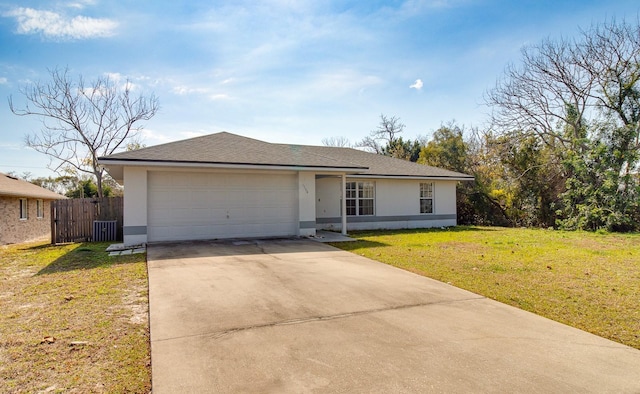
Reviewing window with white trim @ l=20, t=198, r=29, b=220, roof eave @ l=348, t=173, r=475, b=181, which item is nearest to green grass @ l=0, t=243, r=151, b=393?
roof eave @ l=348, t=173, r=475, b=181

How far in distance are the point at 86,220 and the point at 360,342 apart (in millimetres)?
13511

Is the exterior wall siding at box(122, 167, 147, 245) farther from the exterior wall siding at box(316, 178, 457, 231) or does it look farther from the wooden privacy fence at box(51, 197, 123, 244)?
the exterior wall siding at box(316, 178, 457, 231)

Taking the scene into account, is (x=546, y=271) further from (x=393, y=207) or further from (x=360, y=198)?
(x=393, y=207)

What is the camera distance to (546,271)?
776 cm

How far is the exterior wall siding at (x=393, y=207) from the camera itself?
16297 millimetres

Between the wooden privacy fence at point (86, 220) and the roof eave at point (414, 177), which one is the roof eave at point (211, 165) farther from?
the wooden privacy fence at point (86, 220)

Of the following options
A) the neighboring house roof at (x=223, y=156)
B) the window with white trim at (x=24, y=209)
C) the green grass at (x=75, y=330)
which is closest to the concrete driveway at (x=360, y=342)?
the green grass at (x=75, y=330)

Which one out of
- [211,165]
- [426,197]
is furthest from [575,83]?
[211,165]

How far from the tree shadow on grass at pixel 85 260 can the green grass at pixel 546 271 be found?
20.4 ft

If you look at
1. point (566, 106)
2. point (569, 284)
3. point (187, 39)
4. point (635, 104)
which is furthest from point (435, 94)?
point (569, 284)

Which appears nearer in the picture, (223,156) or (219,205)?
(223,156)

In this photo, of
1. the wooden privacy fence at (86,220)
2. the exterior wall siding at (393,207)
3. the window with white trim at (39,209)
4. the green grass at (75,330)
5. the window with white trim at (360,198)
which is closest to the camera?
the green grass at (75,330)

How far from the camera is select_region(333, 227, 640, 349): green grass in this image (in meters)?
5.01

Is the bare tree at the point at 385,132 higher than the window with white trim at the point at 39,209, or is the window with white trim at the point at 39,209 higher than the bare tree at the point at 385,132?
the bare tree at the point at 385,132
